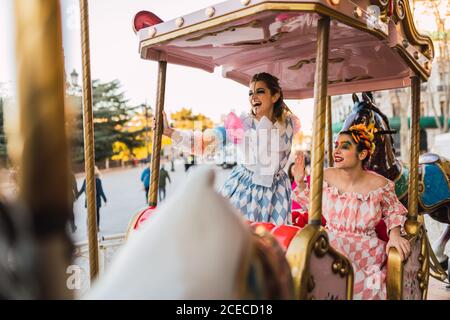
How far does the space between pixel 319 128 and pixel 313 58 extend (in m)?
1.25

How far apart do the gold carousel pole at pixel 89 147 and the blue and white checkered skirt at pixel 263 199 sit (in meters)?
0.96

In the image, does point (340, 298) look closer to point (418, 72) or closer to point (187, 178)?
point (187, 178)

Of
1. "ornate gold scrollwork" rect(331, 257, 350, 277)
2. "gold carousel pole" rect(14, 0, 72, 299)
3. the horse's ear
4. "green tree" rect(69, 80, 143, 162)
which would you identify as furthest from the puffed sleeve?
"green tree" rect(69, 80, 143, 162)

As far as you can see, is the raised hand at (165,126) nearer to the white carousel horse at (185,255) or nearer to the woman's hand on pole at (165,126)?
the woman's hand on pole at (165,126)

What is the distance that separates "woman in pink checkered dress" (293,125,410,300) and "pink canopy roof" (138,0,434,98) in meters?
0.57

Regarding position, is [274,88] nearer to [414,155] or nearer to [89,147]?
[414,155]

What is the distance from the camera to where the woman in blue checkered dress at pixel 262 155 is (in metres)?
2.46

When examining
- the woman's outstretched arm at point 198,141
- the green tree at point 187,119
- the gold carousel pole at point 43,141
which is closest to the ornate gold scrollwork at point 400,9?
the woman's outstretched arm at point 198,141

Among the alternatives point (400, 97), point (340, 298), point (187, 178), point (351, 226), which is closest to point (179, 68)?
point (351, 226)

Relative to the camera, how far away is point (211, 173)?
88 cm

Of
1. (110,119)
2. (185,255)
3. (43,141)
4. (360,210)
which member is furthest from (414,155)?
(110,119)

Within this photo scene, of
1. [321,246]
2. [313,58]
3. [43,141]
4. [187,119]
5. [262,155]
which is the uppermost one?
[313,58]

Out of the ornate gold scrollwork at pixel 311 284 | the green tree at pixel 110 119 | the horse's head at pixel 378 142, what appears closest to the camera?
the ornate gold scrollwork at pixel 311 284
